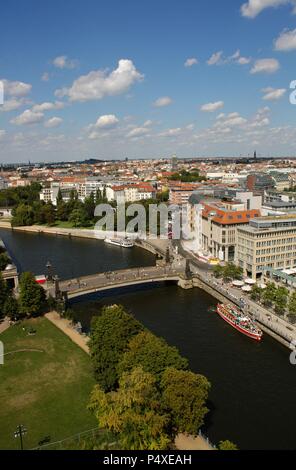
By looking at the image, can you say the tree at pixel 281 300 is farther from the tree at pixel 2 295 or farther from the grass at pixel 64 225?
the grass at pixel 64 225

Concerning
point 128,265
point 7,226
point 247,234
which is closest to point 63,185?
point 7,226

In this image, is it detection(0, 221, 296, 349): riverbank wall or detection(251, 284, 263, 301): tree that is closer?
detection(0, 221, 296, 349): riverbank wall

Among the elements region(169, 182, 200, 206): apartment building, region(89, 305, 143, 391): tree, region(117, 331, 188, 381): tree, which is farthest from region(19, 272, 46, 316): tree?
region(169, 182, 200, 206): apartment building

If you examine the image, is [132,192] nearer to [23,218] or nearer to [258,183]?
[23,218]

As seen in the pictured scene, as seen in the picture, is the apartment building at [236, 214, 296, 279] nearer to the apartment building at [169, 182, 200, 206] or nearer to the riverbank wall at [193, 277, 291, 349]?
the riverbank wall at [193, 277, 291, 349]

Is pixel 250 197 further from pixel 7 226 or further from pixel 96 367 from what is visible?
pixel 7 226

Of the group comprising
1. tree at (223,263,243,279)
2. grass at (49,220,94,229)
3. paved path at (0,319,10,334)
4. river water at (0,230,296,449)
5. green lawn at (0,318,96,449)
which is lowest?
river water at (0,230,296,449)
